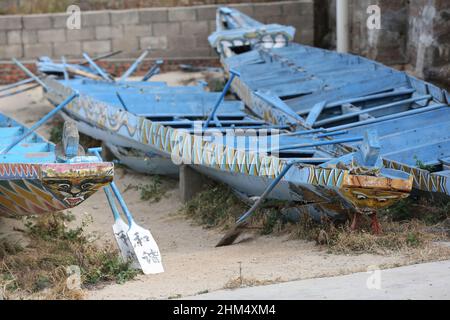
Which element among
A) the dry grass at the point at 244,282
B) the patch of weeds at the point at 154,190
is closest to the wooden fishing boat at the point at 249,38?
the patch of weeds at the point at 154,190

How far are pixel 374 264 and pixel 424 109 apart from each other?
359 centimetres

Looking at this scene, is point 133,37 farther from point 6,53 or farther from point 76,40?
point 6,53

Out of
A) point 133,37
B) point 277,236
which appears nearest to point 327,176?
point 277,236

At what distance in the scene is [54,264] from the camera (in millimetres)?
8594

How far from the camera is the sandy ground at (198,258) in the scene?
780cm

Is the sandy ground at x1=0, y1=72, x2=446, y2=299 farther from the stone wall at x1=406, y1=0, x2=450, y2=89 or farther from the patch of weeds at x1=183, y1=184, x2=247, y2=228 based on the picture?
the stone wall at x1=406, y1=0, x2=450, y2=89

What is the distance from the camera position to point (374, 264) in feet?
26.5

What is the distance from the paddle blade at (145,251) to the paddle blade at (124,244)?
45 millimetres

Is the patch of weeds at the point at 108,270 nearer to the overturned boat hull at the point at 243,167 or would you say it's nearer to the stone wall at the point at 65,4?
the overturned boat hull at the point at 243,167

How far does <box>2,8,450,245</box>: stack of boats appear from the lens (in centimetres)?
883

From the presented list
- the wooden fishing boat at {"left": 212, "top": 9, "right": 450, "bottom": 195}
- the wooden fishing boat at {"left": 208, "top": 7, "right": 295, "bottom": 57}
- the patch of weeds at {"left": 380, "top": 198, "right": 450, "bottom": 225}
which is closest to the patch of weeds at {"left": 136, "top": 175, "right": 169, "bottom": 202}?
the wooden fishing boat at {"left": 212, "top": 9, "right": 450, "bottom": 195}

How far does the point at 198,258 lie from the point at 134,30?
32.8 feet

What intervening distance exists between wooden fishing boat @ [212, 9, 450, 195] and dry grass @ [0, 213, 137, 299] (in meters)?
2.18

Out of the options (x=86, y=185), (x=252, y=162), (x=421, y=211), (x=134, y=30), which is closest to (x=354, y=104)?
(x=421, y=211)
